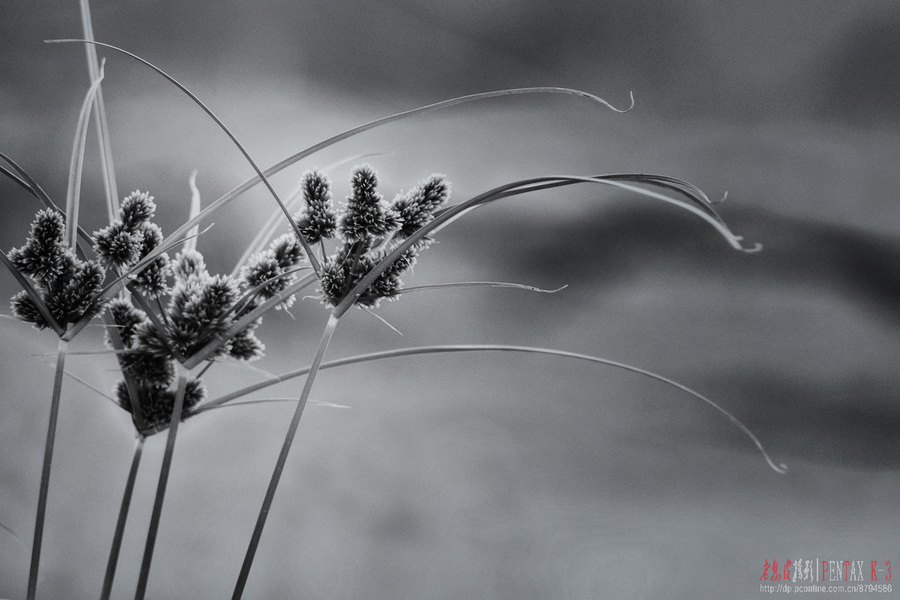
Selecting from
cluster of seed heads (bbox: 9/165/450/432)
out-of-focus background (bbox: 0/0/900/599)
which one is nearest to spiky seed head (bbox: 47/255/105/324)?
cluster of seed heads (bbox: 9/165/450/432)

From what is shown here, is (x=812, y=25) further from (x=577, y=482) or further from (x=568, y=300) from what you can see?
(x=577, y=482)

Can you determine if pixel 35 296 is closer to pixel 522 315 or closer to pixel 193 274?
pixel 193 274

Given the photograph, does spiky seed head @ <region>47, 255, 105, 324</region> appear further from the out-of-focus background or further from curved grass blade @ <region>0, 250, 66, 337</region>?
the out-of-focus background

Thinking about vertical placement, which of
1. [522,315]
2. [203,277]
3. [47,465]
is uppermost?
[522,315]

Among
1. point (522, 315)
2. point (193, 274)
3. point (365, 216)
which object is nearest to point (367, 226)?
point (365, 216)

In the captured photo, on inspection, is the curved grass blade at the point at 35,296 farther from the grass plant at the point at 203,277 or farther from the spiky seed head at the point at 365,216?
the spiky seed head at the point at 365,216

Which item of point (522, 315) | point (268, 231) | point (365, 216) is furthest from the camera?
point (522, 315)

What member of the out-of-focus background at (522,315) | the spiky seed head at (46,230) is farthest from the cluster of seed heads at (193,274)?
the out-of-focus background at (522,315)
